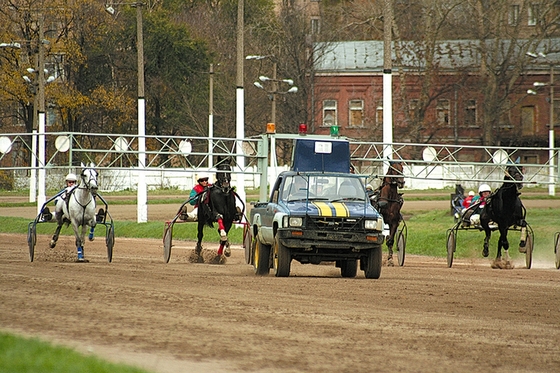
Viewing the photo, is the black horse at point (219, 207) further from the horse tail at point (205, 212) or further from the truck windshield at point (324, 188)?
the truck windshield at point (324, 188)

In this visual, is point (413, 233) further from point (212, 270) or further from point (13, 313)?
point (13, 313)

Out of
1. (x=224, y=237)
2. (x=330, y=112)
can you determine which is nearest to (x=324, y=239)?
(x=224, y=237)

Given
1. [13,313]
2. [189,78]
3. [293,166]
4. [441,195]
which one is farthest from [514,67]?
[13,313]

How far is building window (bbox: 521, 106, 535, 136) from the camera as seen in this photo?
68500mm

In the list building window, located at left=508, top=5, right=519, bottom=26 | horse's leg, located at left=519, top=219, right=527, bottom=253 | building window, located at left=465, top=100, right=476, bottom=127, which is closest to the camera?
horse's leg, located at left=519, top=219, right=527, bottom=253

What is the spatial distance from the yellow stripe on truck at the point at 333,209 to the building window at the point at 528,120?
170 ft

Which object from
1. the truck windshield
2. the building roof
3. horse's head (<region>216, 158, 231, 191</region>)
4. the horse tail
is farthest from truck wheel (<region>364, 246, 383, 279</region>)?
the building roof

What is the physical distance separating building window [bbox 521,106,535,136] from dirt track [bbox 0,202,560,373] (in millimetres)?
50088

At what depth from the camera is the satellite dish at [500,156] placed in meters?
28.8

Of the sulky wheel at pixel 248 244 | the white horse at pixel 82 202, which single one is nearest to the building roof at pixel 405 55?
the sulky wheel at pixel 248 244

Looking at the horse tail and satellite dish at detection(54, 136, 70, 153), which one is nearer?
the horse tail

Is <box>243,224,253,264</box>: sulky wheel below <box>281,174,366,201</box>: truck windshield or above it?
below

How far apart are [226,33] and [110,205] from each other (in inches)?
1273

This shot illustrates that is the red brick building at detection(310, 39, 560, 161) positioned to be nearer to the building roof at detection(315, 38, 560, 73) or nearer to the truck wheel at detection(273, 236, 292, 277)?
the building roof at detection(315, 38, 560, 73)
